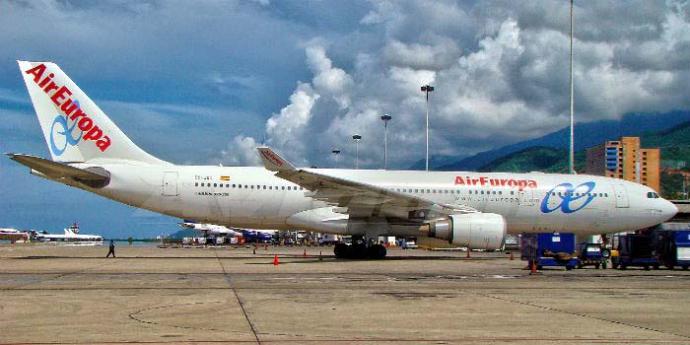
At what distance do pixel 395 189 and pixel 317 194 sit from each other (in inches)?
142

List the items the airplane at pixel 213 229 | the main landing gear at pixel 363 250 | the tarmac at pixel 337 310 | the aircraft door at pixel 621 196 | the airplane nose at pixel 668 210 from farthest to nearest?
the airplane at pixel 213 229 < the airplane nose at pixel 668 210 < the aircraft door at pixel 621 196 < the main landing gear at pixel 363 250 < the tarmac at pixel 337 310

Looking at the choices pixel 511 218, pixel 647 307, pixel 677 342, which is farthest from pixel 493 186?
pixel 677 342

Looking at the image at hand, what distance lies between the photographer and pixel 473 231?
84.0 feet

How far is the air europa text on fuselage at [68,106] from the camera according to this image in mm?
27203

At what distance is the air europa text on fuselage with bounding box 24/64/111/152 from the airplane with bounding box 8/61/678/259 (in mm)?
37

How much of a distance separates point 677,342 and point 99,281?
12.1 metres

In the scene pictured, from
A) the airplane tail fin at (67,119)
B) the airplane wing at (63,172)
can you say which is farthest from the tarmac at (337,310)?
the airplane tail fin at (67,119)

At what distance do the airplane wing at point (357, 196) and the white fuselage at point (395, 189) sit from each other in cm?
83

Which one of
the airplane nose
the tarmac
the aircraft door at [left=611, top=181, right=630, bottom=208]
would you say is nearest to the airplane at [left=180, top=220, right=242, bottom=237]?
the aircraft door at [left=611, top=181, right=630, bottom=208]

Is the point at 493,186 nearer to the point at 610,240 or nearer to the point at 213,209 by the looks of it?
the point at 213,209

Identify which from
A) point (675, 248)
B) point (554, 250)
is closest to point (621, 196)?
point (675, 248)

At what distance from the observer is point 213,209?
91.7 ft

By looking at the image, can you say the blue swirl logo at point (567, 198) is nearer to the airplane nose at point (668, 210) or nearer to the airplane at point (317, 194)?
the airplane at point (317, 194)

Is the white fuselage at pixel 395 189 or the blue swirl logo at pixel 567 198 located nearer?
the white fuselage at pixel 395 189
